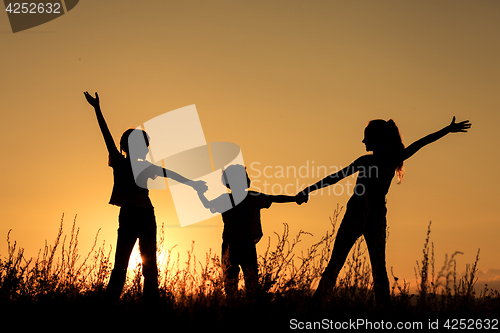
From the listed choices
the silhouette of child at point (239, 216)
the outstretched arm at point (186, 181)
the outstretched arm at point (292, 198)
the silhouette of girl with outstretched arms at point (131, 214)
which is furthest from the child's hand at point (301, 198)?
the silhouette of girl with outstretched arms at point (131, 214)

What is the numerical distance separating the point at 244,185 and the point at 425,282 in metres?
2.44

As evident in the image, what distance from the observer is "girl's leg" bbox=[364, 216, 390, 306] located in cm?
486

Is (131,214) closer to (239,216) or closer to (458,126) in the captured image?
(239,216)

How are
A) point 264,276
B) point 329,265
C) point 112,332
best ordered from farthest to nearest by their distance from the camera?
point 329,265
point 264,276
point 112,332

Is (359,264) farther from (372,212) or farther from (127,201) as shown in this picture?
(127,201)

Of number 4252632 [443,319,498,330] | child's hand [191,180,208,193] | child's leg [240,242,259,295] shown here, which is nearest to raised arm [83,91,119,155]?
child's hand [191,180,208,193]

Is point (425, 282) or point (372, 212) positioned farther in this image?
point (372, 212)

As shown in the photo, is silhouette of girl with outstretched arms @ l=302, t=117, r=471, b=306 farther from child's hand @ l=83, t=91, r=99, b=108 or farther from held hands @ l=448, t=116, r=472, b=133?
child's hand @ l=83, t=91, r=99, b=108

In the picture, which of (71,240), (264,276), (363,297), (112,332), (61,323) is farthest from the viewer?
(71,240)

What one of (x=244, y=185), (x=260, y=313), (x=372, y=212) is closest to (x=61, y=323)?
(x=260, y=313)

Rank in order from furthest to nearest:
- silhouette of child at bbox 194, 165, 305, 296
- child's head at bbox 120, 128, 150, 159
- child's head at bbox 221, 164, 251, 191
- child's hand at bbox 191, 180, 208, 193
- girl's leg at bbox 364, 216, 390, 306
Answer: child's hand at bbox 191, 180, 208, 193 → child's head at bbox 221, 164, 251, 191 → silhouette of child at bbox 194, 165, 305, 296 → child's head at bbox 120, 128, 150, 159 → girl's leg at bbox 364, 216, 390, 306

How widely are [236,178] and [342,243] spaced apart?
5.14 ft

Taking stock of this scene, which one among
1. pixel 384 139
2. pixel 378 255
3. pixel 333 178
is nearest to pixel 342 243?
pixel 378 255

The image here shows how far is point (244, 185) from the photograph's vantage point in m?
5.63
